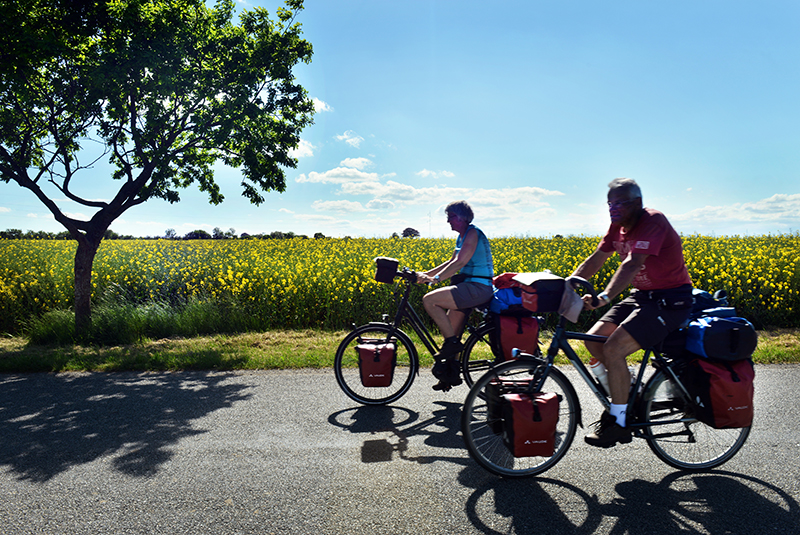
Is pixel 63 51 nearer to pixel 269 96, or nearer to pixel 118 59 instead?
pixel 118 59

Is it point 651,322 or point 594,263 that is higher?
point 594,263

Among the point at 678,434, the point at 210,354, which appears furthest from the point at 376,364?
the point at 210,354

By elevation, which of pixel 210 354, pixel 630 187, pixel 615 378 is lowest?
pixel 210 354

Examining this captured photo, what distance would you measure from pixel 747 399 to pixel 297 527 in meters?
3.18

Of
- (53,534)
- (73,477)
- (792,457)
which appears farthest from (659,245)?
(73,477)

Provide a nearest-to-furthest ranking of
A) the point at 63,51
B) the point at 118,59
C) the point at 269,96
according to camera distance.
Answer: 1. the point at 63,51
2. the point at 118,59
3. the point at 269,96

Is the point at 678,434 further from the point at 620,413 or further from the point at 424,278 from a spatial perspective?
the point at 424,278

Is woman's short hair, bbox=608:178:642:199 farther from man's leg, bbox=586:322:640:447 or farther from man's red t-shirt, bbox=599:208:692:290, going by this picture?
man's leg, bbox=586:322:640:447

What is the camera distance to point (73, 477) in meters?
3.52

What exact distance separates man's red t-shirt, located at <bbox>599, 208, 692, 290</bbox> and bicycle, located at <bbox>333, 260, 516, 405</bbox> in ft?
6.60

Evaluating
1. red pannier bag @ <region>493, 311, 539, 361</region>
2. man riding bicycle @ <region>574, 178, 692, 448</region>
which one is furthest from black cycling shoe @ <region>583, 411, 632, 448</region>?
red pannier bag @ <region>493, 311, 539, 361</region>

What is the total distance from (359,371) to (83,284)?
7.72m

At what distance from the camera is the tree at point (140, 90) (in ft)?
28.0

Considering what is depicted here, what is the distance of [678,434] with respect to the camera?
3.52 metres
